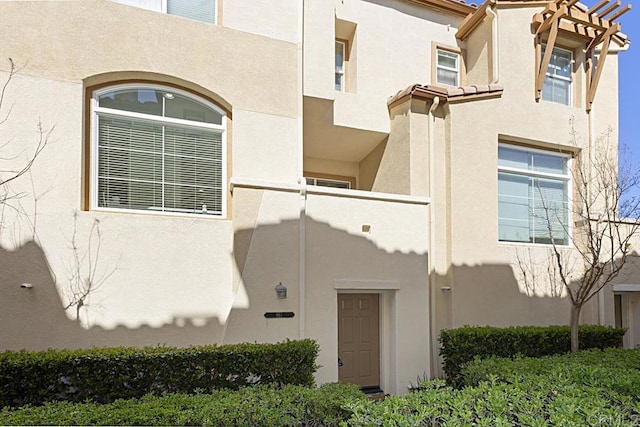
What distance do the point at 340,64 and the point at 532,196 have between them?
6.68 meters

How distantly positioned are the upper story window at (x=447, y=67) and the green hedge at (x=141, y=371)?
9537 mm

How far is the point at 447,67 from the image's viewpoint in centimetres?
1361

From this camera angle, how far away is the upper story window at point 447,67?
13.5m

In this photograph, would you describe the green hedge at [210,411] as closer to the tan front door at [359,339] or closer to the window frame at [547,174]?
the tan front door at [359,339]

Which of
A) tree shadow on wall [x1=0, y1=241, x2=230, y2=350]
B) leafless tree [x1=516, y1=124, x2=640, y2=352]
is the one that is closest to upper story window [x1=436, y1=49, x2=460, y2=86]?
leafless tree [x1=516, y1=124, x2=640, y2=352]

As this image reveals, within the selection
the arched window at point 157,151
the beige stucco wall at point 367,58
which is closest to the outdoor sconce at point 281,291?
the arched window at point 157,151

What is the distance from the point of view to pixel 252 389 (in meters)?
6.77

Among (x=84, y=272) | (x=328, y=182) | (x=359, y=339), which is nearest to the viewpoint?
(x=84, y=272)

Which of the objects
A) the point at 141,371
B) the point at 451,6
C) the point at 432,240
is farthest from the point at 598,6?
the point at 141,371

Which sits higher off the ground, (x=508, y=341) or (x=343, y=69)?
(x=343, y=69)

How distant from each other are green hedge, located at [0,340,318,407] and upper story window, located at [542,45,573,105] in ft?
34.6

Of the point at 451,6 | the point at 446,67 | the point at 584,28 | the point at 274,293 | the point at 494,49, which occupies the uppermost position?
the point at 451,6

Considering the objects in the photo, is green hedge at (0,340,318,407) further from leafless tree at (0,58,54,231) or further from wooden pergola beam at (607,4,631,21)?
wooden pergola beam at (607,4,631,21)

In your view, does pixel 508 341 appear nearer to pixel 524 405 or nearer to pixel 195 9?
pixel 524 405
